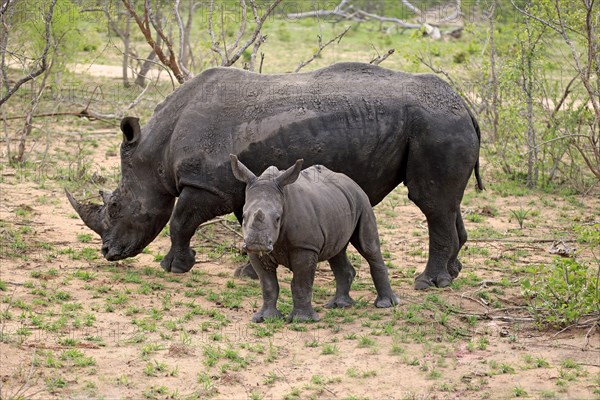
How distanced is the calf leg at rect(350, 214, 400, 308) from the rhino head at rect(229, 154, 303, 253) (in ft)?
3.49

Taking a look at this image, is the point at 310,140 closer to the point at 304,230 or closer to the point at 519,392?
the point at 304,230

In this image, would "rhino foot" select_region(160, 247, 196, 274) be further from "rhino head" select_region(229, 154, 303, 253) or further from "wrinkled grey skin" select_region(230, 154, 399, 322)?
"rhino head" select_region(229, 154, 303, 253)

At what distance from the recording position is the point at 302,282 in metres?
8.21

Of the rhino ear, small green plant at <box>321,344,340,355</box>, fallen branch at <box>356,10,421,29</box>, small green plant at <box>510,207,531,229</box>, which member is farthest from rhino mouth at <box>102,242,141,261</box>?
fallen branch at <box>356,10,421,29</box>

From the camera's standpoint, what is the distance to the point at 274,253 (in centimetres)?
821

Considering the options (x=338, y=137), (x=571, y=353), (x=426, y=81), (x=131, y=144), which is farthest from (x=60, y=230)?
(x=571, y=353)

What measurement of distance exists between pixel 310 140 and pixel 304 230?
1678 mm

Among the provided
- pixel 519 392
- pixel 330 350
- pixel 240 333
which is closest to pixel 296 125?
pixel 240 333

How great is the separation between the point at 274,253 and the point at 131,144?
8.34 ft

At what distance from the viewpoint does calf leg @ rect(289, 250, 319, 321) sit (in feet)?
26.7

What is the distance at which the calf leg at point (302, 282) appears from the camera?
8.14 m

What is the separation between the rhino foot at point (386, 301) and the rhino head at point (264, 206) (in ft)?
4.76

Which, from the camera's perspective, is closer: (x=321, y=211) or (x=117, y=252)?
(x=321, y=211)

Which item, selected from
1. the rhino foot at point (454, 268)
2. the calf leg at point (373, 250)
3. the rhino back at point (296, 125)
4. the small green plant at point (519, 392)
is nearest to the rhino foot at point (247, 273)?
the rhino back at point (296, 125)
